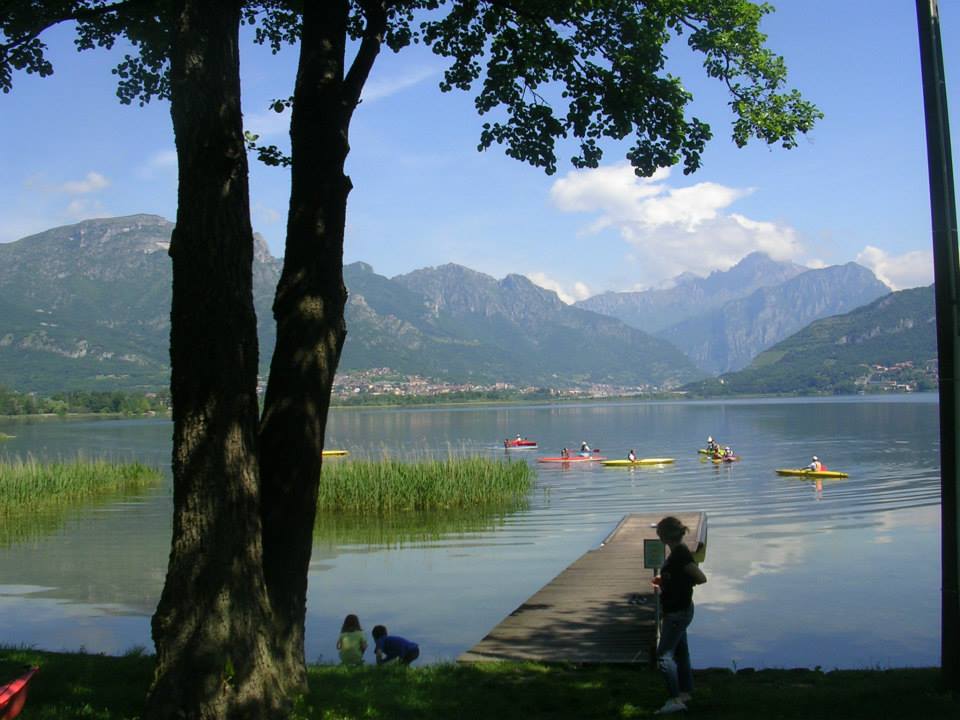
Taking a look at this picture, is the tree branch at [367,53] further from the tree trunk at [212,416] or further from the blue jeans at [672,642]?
the blue jeans at [672,642]

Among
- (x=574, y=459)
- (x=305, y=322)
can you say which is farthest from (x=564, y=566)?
(x=574, y=459)

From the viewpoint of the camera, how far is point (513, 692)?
778 centimetres

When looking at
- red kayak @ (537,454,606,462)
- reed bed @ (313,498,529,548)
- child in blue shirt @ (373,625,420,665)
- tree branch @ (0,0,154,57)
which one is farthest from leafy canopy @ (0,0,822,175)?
red kayak @ (537,454,606,462)

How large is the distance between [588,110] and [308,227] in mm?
3958

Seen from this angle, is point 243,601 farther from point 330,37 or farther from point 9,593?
point 9,593

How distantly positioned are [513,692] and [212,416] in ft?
12.1

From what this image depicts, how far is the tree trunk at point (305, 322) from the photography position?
6.67 metres

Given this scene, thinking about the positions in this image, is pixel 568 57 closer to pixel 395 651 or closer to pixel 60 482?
pixel 395 651

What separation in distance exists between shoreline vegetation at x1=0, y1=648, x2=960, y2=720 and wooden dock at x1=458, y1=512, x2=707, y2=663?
1110mm

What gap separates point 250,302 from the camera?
239 inches

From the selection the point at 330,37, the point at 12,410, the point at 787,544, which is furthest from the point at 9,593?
the point at 12,410

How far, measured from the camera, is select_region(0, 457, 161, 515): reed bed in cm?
2901

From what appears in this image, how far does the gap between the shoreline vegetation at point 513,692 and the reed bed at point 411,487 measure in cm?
1832

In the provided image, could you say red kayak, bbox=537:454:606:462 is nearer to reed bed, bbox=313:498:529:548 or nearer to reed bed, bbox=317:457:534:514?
reed bed, bbox=317:457:534:514
